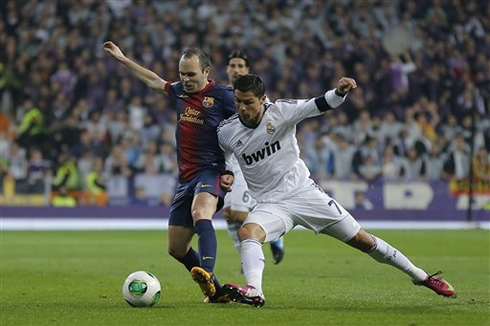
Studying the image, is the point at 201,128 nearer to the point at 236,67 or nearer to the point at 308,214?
the point at 308,214

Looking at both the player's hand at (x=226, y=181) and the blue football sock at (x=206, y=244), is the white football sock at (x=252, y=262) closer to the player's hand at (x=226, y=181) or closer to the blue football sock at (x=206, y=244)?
the blue football sock at (x=206, y=244)

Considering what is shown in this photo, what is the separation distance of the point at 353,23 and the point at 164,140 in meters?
7.18

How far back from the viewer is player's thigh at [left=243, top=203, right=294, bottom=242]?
8336 mm

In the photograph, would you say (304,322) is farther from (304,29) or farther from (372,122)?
(304,29)

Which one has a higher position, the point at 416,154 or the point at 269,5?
the point at 269,5

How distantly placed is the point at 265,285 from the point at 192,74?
271 cm

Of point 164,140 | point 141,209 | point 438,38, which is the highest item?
point 438,38

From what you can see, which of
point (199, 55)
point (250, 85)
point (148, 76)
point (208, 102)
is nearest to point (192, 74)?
point (199, 55)

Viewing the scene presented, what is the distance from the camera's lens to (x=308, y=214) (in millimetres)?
8516

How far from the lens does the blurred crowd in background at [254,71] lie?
76.4 ft

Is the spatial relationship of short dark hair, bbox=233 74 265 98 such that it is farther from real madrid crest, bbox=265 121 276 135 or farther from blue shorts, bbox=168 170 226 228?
blue shorts, bbox=168 170 226 228

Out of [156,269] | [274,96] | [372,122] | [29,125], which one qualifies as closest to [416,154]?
[372,122]

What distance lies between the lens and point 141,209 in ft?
76.6

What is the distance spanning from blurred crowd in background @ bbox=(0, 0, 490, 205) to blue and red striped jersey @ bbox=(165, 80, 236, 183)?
1384cm
